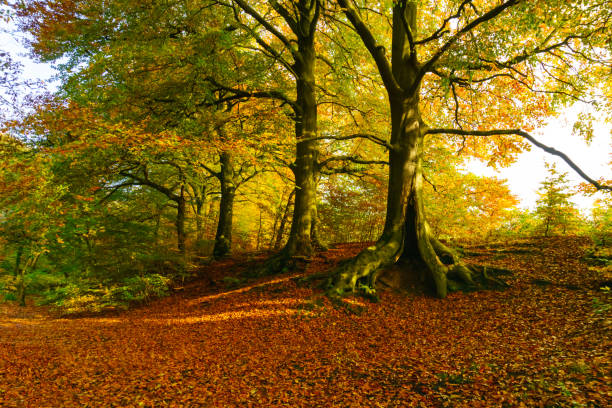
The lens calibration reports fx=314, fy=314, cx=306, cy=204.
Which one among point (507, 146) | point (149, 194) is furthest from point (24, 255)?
point (507, 146)

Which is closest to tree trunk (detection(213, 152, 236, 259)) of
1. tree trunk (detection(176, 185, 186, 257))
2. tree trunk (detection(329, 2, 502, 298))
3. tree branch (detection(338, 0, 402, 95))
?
tree trunk (detection(176, 185, 186, 257))

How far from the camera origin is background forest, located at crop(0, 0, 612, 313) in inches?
292

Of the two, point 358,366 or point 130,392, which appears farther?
point 358,366

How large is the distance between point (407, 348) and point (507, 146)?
7996 mm

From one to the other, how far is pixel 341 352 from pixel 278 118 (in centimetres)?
756

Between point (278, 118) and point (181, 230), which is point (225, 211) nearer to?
point (181, 230)

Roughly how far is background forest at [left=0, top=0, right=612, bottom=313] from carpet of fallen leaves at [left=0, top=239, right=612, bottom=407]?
127 cm

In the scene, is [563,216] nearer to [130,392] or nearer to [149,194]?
[130,392]

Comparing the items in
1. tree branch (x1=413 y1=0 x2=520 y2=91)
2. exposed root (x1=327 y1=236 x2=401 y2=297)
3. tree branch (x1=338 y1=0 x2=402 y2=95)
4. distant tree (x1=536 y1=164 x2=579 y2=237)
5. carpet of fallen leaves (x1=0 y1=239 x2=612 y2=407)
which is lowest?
carpet of fallen leaves (x1=0 y1=239 x2=612 y2=407)

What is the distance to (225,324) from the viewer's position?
23.1 feet

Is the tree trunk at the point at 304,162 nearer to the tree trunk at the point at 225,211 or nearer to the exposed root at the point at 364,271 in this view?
the exposed root at the point at 364,271

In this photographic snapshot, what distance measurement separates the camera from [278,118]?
1042 cm

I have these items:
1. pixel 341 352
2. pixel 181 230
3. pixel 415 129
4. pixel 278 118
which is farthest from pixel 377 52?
pixel 181 230

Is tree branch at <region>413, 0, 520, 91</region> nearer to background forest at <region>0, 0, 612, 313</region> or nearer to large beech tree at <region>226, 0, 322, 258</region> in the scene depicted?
background forest at <region>0, 0, 612, 313</region>
